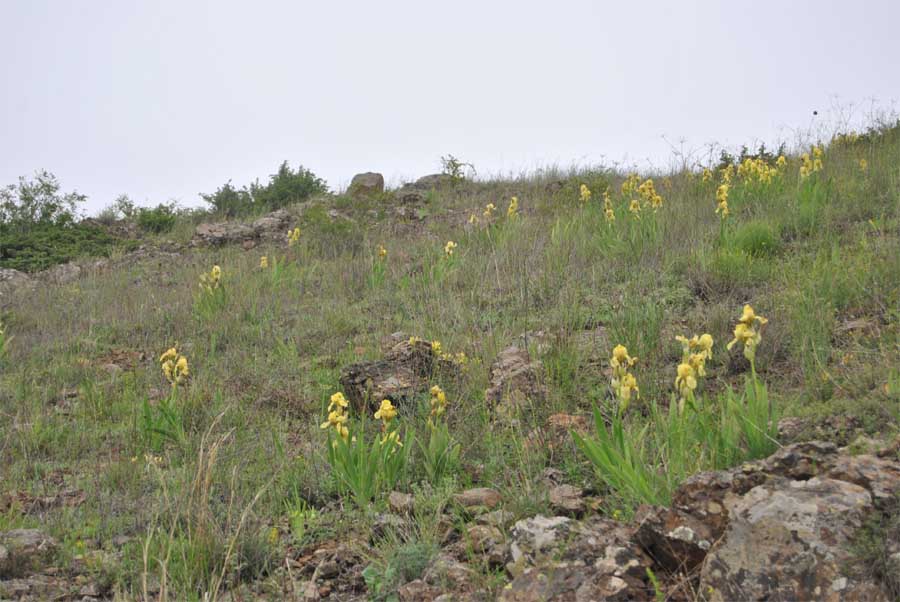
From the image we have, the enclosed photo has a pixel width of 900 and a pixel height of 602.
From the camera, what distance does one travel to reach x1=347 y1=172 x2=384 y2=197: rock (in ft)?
41.3

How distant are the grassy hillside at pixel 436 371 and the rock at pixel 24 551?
0.09 metres

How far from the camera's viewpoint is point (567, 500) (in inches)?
117

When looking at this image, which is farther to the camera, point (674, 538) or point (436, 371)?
point (436, 371)

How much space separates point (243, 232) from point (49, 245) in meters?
2.98

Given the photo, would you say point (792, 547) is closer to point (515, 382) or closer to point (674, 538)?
point (674, 538)

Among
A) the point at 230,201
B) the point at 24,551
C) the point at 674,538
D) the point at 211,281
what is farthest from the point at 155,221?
the point at 674,538

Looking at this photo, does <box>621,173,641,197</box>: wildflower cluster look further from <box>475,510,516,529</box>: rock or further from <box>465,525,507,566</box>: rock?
<box>465,525,507,566</box>: rock

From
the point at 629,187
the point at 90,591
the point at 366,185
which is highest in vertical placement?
the point at 366,185

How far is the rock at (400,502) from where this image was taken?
10.4 feet

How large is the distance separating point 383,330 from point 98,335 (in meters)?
2.77

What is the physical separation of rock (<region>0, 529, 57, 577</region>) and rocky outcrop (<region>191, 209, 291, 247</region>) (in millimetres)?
8089

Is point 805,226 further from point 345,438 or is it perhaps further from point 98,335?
point 98,335

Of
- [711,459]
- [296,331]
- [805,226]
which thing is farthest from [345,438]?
[805,226]

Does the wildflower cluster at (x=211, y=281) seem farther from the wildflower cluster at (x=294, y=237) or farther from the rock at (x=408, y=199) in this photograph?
the rock at (x=408, y=199)
